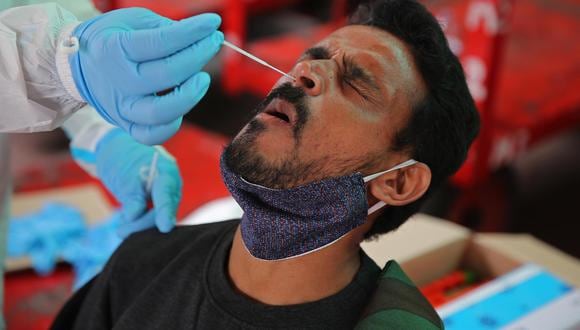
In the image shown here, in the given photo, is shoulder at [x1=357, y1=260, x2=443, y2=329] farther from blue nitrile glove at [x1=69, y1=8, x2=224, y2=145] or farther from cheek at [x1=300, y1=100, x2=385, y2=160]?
blue nitrile glove at [x1=69, y1=8, x2=224, y2=145]

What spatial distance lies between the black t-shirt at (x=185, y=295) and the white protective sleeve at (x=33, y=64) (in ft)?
1.40

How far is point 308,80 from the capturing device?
4.70 ft

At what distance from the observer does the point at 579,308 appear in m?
1.97

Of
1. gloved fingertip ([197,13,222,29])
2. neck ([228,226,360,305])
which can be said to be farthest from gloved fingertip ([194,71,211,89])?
neck ([228,226,360,305])

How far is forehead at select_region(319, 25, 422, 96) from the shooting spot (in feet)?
4.76

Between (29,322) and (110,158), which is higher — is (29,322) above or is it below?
below

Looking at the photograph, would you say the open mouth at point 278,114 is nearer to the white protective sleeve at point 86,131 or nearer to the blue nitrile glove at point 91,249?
the white protective sleeve at point 86,131

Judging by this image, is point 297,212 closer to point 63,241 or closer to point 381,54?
point 381,54

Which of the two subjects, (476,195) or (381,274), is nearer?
(381,274)

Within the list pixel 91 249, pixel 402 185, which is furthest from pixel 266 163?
pixel 91 249

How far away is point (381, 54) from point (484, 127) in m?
1.86

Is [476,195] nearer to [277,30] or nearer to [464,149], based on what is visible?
[464,149]

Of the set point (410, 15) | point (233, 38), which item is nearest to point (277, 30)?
point (233, 38)

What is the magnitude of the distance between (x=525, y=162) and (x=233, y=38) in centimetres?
196
